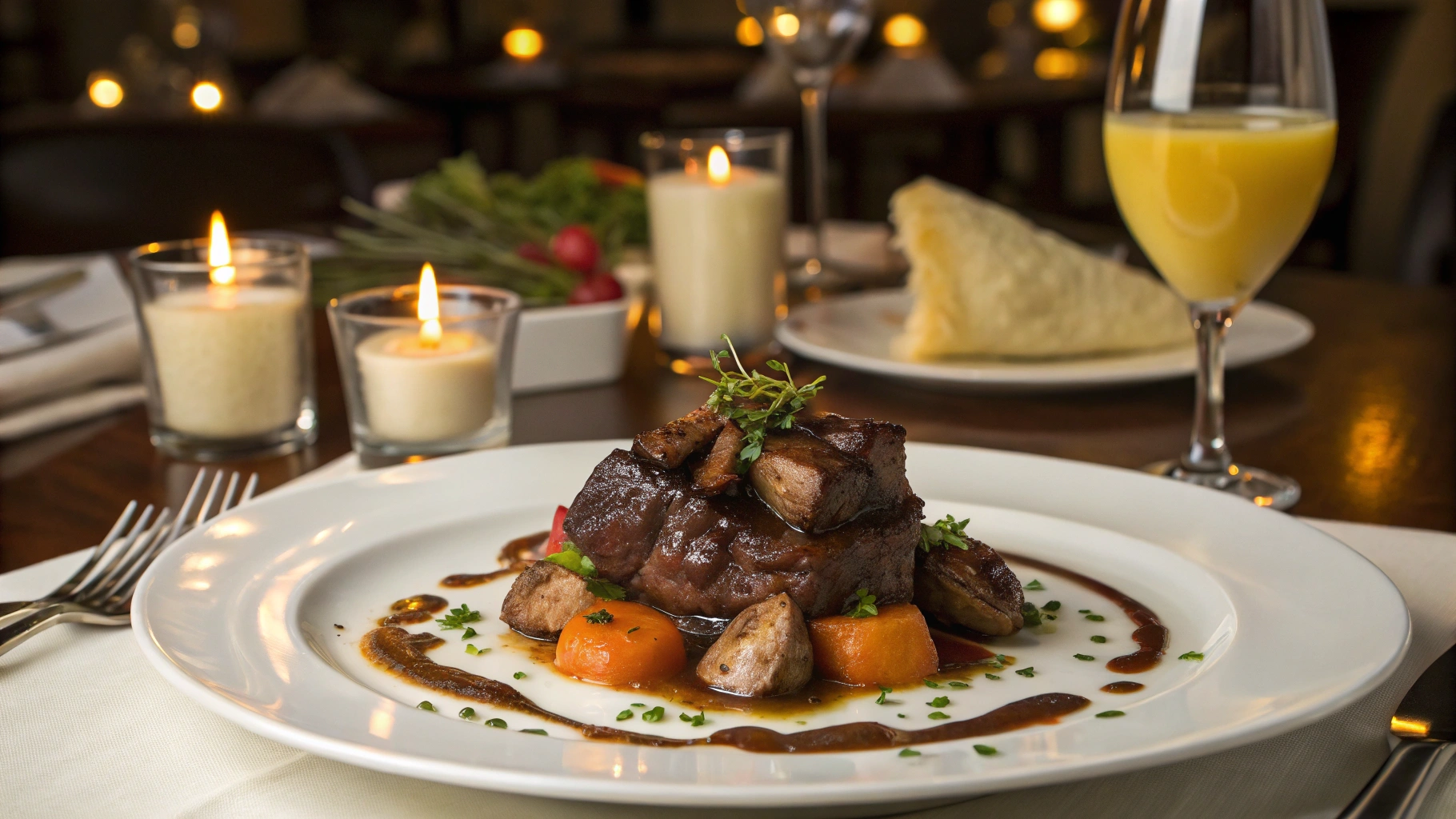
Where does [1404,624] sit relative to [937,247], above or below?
below

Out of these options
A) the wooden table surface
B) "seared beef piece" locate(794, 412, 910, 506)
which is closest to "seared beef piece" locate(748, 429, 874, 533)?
"seared beef piece" locate(794, 412, 910, 506)

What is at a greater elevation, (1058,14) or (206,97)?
(1058,14)

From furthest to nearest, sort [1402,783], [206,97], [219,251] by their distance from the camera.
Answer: [206,97] < [219,251] < [1402,783]

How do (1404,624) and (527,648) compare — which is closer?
(1404,624)

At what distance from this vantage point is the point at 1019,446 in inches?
85.3

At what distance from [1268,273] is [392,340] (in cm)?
139

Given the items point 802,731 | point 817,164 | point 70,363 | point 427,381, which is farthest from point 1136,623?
point 817,164

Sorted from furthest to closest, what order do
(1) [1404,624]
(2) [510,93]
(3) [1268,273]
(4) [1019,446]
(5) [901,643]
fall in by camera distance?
(2) [510,93] → (4) [1019,446] → (3) [1268,273] → (5) [901,643] → (1) [1404,624]

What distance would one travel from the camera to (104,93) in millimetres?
9773

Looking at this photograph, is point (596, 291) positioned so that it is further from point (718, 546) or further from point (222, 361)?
point (718, 546)

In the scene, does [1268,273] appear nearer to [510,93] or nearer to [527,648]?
[527,648]

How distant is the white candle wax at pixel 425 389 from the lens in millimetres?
2020

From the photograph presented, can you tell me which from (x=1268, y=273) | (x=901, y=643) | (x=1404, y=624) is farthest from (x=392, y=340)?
(x=1404, y=624)

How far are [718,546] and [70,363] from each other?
5.25ft
